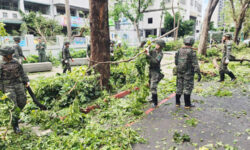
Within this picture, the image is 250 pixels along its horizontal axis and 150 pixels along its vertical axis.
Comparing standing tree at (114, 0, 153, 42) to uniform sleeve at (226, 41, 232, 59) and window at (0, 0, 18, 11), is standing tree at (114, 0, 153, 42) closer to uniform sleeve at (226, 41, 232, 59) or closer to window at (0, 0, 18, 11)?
window at (0, 0, 18, 11)

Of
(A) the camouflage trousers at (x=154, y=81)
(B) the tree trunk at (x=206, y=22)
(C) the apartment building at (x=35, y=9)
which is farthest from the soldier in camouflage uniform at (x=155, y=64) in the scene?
(C) the apartment building at (x=35, y=9)

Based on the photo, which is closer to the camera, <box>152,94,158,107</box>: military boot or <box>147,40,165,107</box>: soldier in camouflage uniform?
<box>147,40,165,107</box>: soldier in camouflage uniform

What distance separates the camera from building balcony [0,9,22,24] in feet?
78.5

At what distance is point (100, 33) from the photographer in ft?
19.5

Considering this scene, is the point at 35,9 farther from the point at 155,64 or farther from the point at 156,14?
the point at 155,64

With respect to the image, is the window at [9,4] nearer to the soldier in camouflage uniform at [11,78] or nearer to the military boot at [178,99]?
the soldier in camouflage uniform at [11,78]

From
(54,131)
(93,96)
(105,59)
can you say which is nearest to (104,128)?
(54,131)

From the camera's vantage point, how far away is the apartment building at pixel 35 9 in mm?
24609

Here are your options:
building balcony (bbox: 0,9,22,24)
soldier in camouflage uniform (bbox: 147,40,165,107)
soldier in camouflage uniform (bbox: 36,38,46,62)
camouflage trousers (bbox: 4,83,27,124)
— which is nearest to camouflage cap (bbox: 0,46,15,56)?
camouflage trousers (bbox: 4,83,27,124)

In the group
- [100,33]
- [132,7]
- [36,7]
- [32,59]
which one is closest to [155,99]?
[100,33]

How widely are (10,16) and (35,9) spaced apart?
509cm

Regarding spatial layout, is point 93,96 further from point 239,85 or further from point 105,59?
point 239,85

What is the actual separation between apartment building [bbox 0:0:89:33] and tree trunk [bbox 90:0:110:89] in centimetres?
1842

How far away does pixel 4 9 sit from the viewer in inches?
981
